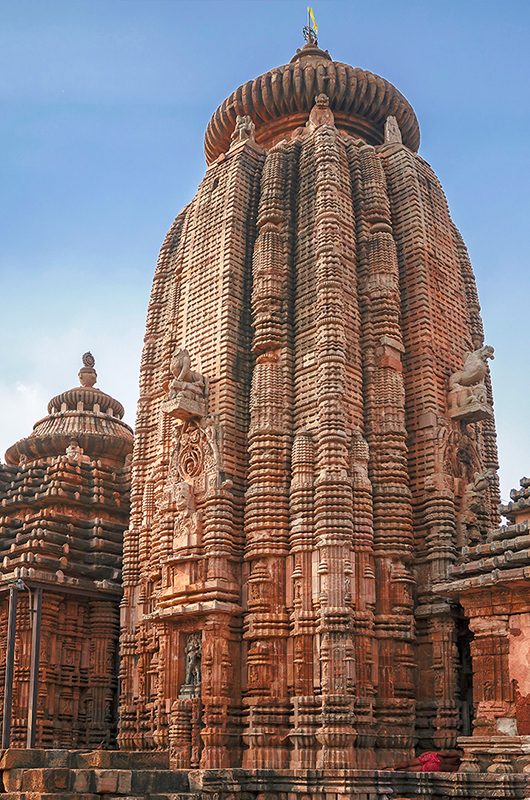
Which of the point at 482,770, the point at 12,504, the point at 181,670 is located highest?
the point at 12,504

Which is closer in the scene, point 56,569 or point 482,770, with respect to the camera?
point 482,770

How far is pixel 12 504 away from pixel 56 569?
3501 mm

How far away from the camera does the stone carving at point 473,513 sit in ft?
71.4

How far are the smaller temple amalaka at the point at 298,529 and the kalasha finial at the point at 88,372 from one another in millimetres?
7960

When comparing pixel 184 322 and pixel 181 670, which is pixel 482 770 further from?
pixel 184 322

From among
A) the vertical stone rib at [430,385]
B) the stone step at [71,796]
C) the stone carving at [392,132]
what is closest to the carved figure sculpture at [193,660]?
the stone step at [71,796]

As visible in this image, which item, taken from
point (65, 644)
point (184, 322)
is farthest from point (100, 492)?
point (184, 322)

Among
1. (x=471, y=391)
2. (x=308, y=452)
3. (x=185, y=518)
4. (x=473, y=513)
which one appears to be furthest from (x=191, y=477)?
(x=471, y=391)

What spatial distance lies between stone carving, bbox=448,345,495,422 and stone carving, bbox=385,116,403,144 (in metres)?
6.43

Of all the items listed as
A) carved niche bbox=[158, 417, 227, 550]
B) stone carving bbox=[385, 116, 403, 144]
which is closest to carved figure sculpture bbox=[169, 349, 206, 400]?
carved niche bbox=[158, 417, 227, 550]

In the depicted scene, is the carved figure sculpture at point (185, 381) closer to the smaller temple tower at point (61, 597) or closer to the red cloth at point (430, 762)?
the smaller temple tower at point (61, 597)

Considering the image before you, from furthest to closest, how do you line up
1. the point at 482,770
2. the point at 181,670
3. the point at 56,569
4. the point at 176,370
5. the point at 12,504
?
the point at 12,504
the point at 56,569
the point at 176,370
the point at 181,670
the point at 482,770

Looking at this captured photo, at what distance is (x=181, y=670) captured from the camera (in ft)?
69.6

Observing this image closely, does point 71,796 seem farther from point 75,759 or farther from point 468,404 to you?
point 468,404
